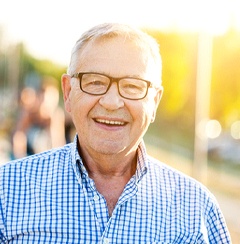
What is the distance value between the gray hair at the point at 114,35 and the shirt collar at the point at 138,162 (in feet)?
1.23

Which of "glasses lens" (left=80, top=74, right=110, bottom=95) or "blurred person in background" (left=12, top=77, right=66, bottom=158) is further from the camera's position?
"blurred person in background" (left=12, top=77, right=66, bottom=158)

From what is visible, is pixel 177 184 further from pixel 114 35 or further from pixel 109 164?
pixel 114 35

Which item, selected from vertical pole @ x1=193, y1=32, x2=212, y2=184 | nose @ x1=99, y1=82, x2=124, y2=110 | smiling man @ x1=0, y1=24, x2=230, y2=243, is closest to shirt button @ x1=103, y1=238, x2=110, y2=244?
smiling man @ x1=0, y1=24, x2=230, y2=243

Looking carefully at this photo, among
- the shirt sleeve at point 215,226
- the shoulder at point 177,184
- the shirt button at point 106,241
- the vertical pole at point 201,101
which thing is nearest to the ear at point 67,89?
the shoulder at point 177,184

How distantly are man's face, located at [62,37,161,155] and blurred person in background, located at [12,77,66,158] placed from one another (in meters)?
5.51

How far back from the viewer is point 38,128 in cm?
952

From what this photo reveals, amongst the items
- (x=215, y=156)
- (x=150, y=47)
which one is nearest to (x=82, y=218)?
(x=150, y=47)

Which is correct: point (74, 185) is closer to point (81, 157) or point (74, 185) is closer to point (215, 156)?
point (81, 157)

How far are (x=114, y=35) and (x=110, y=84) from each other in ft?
0.86

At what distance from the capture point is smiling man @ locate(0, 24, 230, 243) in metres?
3.16

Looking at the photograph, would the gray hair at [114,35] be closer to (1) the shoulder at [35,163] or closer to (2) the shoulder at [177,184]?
(1) the shoulder at [35,163]

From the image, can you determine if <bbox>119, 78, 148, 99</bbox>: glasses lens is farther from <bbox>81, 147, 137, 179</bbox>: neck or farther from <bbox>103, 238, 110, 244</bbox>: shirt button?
<bbox>103, 238, 110, 244</bbox>: shirt button

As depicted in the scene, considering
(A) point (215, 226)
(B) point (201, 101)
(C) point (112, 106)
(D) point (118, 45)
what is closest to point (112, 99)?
(C) point (112, 106)

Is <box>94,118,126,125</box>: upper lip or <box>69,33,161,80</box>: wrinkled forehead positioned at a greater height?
<box>69,33,161,80</box>: wrinkled forehead
